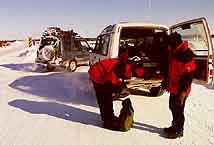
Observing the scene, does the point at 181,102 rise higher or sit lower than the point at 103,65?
lower

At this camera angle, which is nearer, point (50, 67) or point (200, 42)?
point (200, 42)

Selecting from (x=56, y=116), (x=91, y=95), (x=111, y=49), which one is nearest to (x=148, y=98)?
(x=91, y=95)

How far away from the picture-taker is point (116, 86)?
6.30 metres

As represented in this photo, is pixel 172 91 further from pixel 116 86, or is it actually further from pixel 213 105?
pixel 213 105

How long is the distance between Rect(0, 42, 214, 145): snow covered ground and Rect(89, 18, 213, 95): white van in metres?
0.82

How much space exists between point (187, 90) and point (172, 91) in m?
0.25

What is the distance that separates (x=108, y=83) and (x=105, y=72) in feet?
0.71

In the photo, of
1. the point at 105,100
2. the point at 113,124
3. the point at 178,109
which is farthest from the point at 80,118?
the point at 178,109

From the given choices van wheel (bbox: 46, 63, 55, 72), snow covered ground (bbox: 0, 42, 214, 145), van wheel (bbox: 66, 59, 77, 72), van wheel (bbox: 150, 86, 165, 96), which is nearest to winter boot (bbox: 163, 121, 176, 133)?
snow covered ground (bbox: 0, 42, 214, 145)

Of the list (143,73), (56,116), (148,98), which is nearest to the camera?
(56,116)

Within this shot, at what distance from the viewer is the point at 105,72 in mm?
6023

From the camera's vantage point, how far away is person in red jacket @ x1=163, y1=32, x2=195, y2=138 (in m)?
5.49

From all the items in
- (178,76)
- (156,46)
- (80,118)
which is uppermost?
(156,46)

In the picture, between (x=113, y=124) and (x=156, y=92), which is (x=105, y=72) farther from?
(x=156, y=92)
